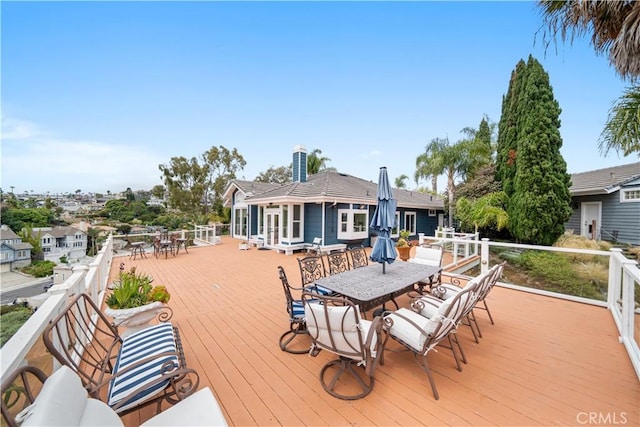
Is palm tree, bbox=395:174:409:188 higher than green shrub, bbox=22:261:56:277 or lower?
higher

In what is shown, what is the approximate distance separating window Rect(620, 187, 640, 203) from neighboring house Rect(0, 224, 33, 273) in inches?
762

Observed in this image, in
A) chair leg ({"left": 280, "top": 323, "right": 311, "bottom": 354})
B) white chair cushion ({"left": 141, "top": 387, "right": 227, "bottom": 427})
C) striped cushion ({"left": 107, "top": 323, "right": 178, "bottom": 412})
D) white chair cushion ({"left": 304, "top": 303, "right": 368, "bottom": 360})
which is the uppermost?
white chair cushion ({"left": 304, "top": 303, "right": 368, "bottom": 360})

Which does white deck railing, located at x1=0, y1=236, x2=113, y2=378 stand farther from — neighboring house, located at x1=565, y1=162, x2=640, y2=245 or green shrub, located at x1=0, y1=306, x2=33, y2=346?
neighboring house, located at x1=565, y1=162, x2=640, y2=245

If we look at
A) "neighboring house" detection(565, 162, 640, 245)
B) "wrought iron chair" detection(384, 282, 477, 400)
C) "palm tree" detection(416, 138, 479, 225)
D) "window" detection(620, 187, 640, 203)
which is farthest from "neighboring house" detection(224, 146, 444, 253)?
"window" detection(620, 187, 640, 203)

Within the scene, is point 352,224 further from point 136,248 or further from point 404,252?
point 136,248

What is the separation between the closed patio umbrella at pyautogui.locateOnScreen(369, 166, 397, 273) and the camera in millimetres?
3904

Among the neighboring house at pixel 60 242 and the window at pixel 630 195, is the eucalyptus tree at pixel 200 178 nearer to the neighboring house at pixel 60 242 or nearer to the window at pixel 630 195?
the neighboring house at pixel 60 242

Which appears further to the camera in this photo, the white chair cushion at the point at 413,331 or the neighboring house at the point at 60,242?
the neighboring house at the point at 60,242

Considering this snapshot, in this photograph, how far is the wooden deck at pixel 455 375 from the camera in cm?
205

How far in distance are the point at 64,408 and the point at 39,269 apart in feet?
17.8

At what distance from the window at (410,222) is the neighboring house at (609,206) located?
7.25m

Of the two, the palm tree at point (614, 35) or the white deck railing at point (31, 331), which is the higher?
the palm tree at point (614, 35)

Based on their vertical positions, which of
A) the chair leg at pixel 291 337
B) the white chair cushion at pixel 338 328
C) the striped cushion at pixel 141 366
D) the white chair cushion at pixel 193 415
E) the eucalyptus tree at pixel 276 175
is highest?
the eucalyptus tree at pixel 276 175

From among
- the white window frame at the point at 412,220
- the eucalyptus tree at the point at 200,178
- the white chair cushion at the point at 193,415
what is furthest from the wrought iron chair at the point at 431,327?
the eucalyptus tree at the point at 200,178
